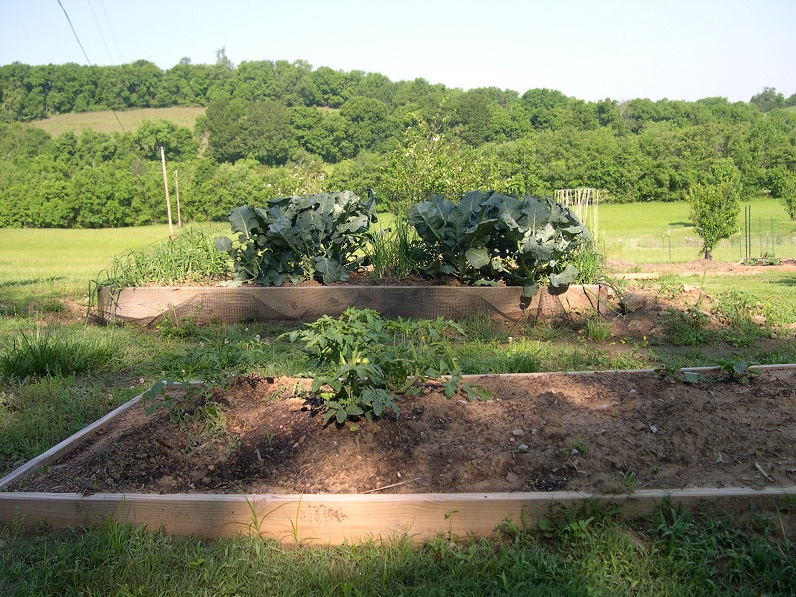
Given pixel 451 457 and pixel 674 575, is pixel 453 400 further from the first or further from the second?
pixel 674 575

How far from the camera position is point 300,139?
37594 millimetres

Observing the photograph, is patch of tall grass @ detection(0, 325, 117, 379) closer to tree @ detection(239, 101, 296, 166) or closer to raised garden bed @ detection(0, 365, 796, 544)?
raised garden bed @ detection(0, 365, 796, 544)

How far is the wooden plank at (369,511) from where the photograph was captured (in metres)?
2.44

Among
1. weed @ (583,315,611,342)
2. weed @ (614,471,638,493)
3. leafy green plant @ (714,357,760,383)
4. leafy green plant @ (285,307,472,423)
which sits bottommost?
weed @ (583,315,611,342)

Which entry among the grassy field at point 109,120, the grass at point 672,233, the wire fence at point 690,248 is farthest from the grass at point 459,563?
the grassy field at point 109,120

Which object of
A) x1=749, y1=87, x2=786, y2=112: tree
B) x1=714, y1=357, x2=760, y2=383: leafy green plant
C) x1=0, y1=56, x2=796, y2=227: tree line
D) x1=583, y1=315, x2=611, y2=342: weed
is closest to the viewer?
x1=714, y1=357, x2=760, y2=383: leafy green plant

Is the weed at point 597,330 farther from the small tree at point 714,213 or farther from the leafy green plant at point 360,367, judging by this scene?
the small tree at point 714,213

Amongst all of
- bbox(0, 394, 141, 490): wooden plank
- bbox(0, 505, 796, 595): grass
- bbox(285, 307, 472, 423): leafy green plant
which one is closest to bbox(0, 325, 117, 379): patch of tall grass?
bbox(0, 394, 141, 490): wooden plank

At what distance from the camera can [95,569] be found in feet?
7.50

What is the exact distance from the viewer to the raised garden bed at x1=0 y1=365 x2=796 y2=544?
2.47 meters

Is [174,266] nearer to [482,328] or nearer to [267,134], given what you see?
[482,328]

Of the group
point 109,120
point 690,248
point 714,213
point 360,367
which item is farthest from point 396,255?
point 109,120

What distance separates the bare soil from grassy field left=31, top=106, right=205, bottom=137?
148 ft

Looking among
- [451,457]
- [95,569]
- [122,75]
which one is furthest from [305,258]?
[122,75]
